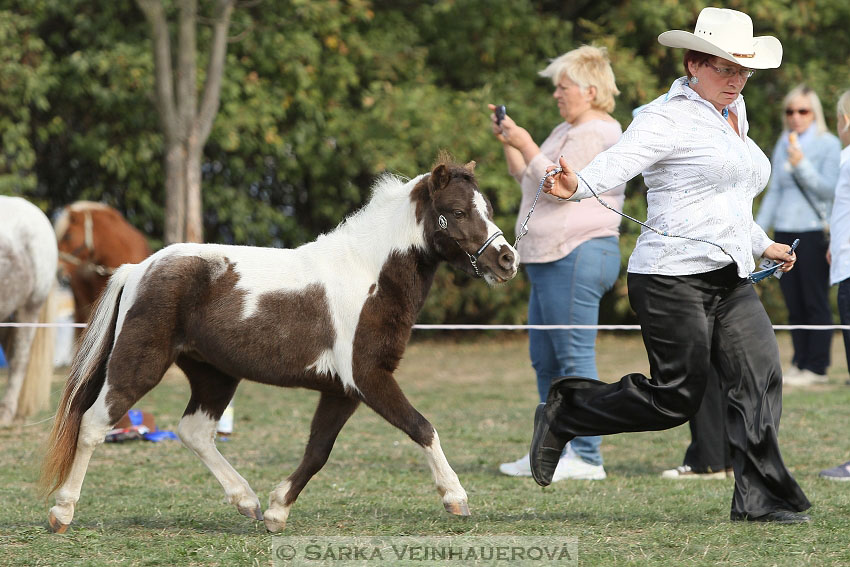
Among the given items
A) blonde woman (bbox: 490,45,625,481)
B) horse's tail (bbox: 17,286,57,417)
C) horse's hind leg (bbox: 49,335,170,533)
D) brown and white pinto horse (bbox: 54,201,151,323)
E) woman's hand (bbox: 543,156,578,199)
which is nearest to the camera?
woman's hand (bbox: 543,156,578,199)

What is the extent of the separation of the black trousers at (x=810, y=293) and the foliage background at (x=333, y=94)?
343 cm

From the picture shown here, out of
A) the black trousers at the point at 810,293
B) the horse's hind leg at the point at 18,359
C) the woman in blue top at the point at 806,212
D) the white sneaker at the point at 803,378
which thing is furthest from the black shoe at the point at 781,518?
the white sneaker at the point at 803,378

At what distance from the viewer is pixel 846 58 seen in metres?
15.5

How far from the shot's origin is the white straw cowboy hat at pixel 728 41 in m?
4.40

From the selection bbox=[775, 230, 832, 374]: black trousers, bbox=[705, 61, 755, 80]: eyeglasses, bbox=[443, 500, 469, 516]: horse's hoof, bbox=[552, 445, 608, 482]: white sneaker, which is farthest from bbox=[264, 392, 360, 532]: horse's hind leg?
bbox=[775, 230, 832, 374]: black trousers

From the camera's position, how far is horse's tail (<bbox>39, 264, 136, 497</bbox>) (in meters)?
4.73

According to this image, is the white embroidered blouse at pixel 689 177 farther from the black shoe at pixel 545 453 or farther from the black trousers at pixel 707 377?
the black shoe at pixel 545 453

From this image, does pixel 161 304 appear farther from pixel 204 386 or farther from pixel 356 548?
pixel 356 548

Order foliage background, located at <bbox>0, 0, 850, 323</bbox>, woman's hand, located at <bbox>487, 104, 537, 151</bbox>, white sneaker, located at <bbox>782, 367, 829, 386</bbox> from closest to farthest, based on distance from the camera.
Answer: woman's hand, located at <bbox>487, 104, 537, 151</bbox> → white sneaker, located at <bbox>782, 367, 829, 386</bbox> → foliage background, located at <bbox>0, 0, 850, 323</bbox>

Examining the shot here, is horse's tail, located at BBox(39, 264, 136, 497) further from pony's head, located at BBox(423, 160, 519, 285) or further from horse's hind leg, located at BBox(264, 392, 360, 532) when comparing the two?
pony's head, located at BBox(423, 160, 519, 285)

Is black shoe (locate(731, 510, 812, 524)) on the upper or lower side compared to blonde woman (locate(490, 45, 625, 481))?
lower

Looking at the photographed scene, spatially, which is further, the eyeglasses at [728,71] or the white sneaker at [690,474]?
the white sneaker at [690,474]

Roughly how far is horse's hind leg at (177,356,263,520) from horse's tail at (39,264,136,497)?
343mm

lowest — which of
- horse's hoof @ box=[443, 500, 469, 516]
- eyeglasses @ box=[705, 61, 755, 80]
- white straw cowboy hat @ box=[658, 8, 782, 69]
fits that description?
horse's hoof @ box=[443, 500, 469, 516]
